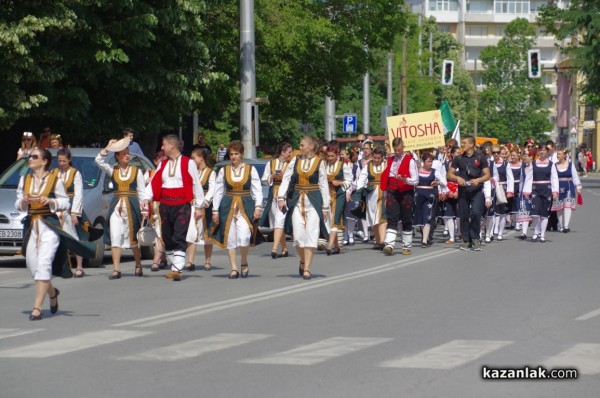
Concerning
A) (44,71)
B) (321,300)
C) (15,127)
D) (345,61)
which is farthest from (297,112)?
(321,300)

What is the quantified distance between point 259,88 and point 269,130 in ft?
92.3

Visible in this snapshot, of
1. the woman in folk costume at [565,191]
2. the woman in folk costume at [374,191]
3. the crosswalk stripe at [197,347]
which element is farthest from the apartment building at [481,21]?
the crosswalk stripe at [197,347]

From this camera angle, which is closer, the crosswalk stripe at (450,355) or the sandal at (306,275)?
the crosswalk stripe at (450,355)

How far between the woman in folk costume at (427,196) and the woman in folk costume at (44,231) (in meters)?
11.6

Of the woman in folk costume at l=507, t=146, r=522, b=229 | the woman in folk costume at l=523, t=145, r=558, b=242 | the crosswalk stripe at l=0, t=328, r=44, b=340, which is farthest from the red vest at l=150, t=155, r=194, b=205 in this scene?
the woman in folk costume at l=507, t=146, r=522, b=229

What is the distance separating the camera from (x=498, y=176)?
1095 inches

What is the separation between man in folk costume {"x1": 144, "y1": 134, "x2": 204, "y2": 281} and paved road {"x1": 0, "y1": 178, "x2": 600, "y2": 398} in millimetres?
517

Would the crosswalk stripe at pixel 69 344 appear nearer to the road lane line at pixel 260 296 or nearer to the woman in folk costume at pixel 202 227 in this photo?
the road lane line at pixel 260 296

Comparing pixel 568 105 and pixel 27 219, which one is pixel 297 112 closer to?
pixel 27 219

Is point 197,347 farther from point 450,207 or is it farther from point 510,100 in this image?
point 510,100

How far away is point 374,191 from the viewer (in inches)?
965

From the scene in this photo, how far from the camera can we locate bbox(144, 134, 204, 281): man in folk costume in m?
17.6

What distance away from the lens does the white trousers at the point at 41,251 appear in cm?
1353

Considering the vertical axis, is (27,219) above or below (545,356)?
above
